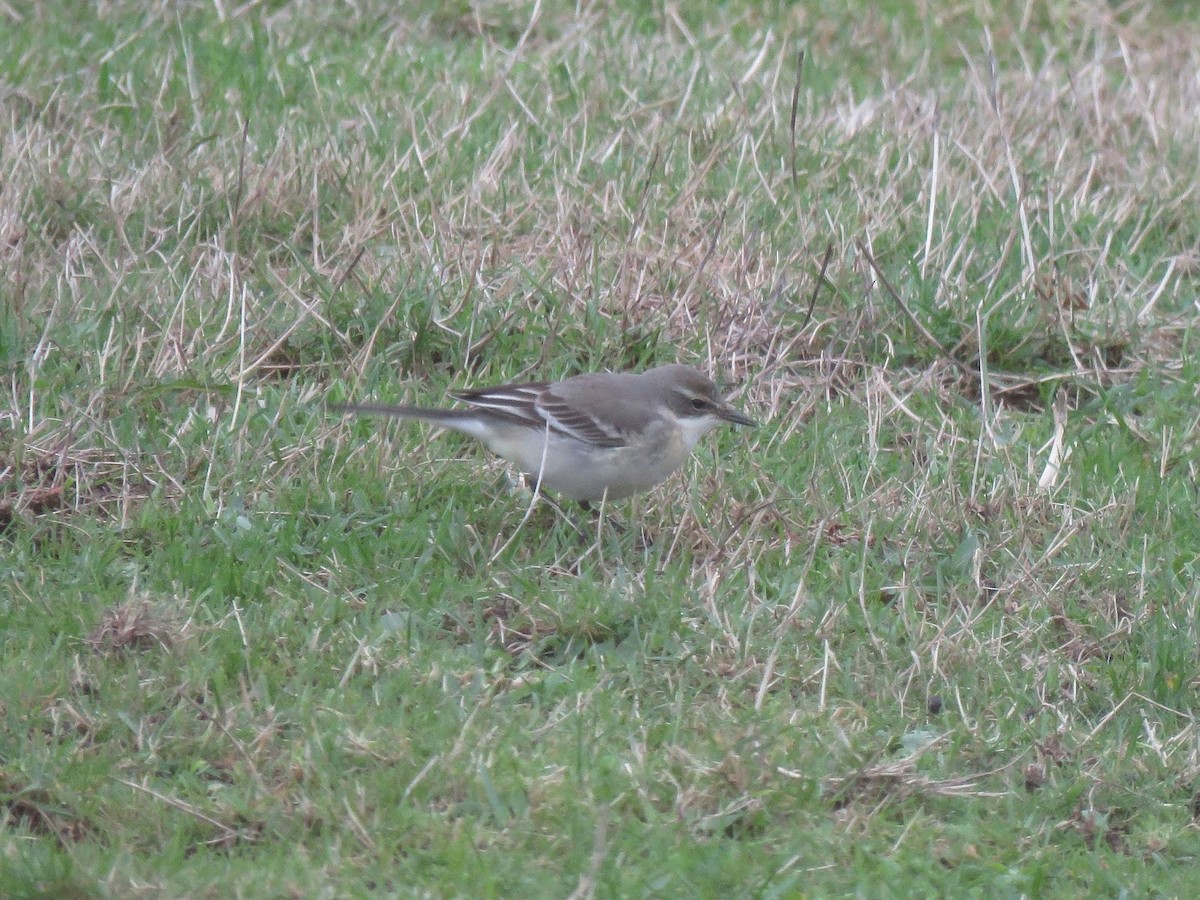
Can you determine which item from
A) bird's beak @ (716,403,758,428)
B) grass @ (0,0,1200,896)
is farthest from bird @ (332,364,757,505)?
grass @ (0,0,1200,896)

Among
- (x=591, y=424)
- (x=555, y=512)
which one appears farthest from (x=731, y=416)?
(x=555, y=512)

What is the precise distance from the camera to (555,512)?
243 inches

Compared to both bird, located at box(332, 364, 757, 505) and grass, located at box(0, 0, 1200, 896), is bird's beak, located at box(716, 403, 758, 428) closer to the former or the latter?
bird, located at box(332, 364, 757, 505)

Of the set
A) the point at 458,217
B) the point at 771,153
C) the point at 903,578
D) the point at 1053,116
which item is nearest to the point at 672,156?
the point at 771,153

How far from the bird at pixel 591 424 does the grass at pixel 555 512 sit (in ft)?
0.69

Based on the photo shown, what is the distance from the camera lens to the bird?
5.93 metres

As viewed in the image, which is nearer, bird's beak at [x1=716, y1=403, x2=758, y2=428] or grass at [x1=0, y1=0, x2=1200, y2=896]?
grass at [x1=0, y1=0, x2=1200, y2=896]

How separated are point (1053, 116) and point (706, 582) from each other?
4926 mm

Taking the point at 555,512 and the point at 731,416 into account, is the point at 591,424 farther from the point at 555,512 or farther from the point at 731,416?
the point at 731,416

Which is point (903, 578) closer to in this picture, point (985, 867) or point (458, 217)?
point (985, 867)

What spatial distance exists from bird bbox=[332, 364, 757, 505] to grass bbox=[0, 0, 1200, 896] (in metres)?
0.21

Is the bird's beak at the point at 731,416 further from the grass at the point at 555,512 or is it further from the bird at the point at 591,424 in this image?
the grass at the point at 555,512

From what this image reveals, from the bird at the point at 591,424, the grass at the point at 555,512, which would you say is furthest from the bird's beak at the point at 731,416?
the grass at the point at 555,512

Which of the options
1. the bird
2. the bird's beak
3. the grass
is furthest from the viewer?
the bird's beak
